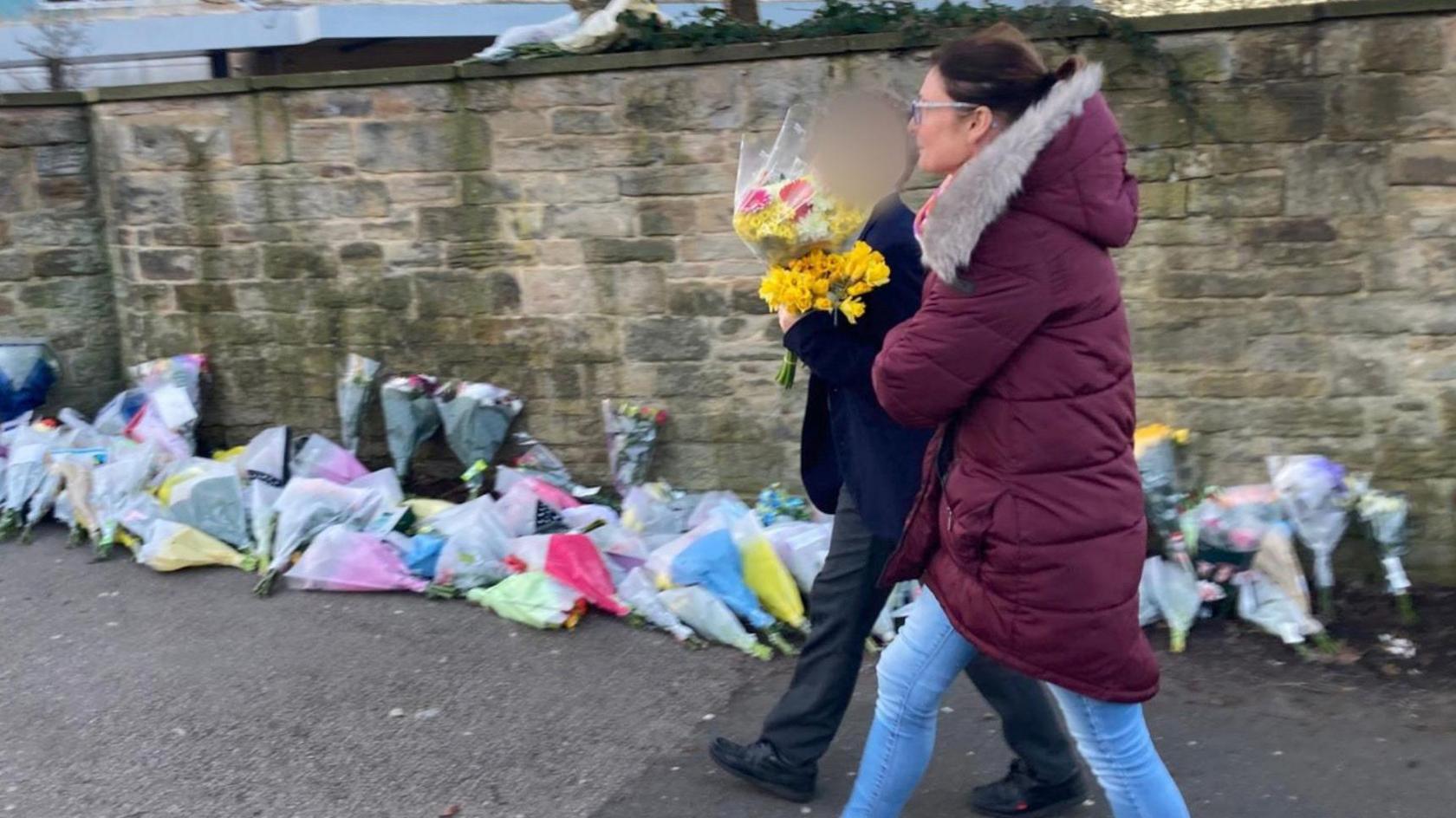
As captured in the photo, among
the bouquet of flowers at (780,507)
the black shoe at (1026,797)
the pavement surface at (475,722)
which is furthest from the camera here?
the bouquet of flowers at (780,507)

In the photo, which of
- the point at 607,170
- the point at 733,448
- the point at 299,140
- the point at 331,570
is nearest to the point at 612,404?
the point at 733,448

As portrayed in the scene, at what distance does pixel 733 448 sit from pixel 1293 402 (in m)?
2.07

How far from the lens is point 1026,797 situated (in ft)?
10.8

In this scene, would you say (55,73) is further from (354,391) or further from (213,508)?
(213,508)

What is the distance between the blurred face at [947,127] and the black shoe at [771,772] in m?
1.58

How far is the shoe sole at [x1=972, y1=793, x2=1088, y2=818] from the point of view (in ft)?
10.9

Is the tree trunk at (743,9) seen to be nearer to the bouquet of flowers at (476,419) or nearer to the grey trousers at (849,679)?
the bouquet of flowers at (476,419)

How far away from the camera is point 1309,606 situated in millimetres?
4430

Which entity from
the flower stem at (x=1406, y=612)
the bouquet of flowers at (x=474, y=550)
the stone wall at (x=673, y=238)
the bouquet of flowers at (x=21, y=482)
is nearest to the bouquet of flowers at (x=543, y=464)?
the stone wall at (x=673, y=238)

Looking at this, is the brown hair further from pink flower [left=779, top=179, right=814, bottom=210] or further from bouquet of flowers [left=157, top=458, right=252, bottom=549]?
bouquet of flowers [left=157, top=458, right=252, bottom=549]

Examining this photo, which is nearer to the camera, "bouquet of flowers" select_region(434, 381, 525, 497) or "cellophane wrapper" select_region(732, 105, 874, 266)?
"cellophane wrapper" select_region(732, 105, 874, 266)

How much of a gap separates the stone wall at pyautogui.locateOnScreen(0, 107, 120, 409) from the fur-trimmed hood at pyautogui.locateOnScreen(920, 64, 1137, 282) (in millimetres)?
5073

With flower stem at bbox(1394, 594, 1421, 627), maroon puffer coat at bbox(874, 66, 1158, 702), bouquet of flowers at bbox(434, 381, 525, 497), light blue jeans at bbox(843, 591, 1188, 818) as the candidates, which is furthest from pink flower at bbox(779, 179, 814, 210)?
bouquet of flowers at bbox(434, 381, 525, 497)

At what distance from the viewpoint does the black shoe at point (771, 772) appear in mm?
3367
